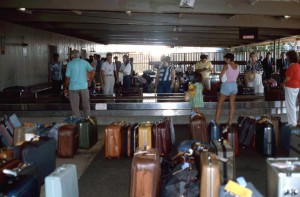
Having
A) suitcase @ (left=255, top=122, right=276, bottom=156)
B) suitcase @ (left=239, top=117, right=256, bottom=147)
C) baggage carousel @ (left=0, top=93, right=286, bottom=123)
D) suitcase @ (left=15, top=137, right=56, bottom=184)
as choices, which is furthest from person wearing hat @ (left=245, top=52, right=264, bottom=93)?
suitcase @ (left=15, top=137, right=56, bottom=184)

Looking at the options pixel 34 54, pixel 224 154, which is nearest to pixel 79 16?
pixel 34 54

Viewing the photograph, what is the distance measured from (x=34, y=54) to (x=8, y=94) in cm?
520

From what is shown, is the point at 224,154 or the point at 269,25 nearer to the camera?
the point at 224,154

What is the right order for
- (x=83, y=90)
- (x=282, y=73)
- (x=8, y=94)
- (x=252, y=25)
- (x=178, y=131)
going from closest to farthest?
(x=83, y=90) < (x=178, y=131) < (x=8, y=94) < (x=252, y=25) < (x=282, y=73)

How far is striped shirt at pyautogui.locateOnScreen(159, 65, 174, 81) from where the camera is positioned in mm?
9734

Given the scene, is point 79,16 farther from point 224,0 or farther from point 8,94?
point 224,0

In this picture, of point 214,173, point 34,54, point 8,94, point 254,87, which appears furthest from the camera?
point 34,54

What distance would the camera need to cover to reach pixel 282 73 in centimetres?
1756

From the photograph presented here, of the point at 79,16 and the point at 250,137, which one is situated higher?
the point at 79,16

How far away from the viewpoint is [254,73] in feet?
42.3

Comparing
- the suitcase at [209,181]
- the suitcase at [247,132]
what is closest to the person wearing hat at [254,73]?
the suitcase at [247,132]

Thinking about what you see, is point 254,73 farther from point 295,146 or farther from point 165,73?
point 295,146

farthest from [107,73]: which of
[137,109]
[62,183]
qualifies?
[62,183]

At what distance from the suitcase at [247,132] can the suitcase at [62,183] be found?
3847mm
